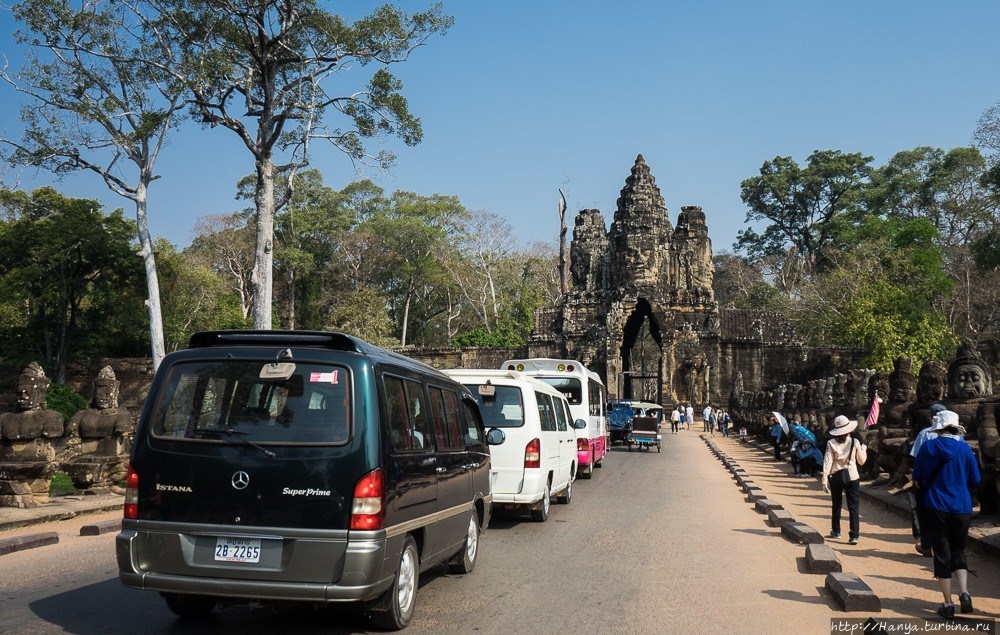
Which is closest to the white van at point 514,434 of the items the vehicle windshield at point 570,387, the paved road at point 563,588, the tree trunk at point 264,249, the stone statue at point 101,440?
the paved road at point 563,588

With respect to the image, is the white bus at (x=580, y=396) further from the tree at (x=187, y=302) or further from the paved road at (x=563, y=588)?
the tree at (x=187, y=302)

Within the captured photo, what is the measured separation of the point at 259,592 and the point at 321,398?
1286mm

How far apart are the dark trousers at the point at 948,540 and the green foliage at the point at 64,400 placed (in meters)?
36.4

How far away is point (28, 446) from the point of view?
1208 cm

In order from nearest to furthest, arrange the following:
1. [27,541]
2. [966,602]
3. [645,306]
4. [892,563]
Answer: [966,602]
[892,563]
[27,541]
[645,306]

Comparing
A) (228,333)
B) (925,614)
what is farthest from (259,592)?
(925,614)

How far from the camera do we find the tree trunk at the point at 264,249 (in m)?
26.7

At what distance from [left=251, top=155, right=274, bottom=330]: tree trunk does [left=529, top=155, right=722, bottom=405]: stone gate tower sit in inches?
1123

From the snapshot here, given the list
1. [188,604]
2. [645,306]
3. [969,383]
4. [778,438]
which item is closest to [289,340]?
[188,604]

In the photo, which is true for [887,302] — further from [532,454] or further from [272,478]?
[272,478]

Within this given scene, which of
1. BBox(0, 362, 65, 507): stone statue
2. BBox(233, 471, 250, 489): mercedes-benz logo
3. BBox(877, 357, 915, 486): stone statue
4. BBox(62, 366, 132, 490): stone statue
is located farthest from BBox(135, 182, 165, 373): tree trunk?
BBox(233, 471, 250, 489): mercedes-benz logo

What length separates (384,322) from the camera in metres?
57.3

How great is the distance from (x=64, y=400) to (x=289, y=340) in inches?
1406

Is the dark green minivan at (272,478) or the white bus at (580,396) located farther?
the white bus at (580,396)
